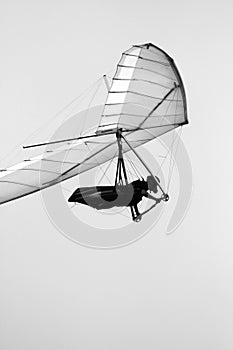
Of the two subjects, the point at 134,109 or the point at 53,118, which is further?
the point at 53,118

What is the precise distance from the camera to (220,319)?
1.86 metres

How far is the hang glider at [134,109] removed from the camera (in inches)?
35.0

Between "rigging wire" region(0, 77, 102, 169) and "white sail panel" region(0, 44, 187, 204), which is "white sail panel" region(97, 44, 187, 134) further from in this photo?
"rigging wire" region(0, 77, 102, 169)

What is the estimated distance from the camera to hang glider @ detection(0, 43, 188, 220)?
2.92 feet

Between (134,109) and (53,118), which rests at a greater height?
(53,118)

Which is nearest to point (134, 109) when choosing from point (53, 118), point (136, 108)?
point (136, 108)

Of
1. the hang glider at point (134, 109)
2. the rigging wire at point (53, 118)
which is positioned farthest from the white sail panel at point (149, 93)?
the rigging wire at point (53, 118)

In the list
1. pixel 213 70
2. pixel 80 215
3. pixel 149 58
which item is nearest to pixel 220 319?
pixel 80 215

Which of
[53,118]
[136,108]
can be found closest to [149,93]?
[136,108]

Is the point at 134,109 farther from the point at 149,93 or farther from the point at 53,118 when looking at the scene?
the point at 53,118

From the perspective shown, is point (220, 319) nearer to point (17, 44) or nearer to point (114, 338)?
point (114, 338)

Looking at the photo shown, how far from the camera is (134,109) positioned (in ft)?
2.94

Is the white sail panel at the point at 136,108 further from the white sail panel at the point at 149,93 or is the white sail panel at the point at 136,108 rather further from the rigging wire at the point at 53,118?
the rigging wire at the point at 53,118

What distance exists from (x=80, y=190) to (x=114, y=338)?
99cm
